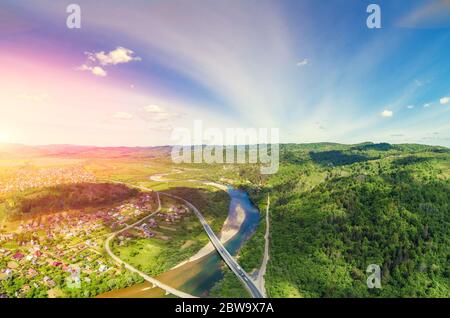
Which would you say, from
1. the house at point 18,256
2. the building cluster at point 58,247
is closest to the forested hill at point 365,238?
the building cluster at point 58,247

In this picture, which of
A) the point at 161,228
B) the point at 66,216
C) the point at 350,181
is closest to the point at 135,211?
the point at 161,228

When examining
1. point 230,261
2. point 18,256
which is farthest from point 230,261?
point 18,256

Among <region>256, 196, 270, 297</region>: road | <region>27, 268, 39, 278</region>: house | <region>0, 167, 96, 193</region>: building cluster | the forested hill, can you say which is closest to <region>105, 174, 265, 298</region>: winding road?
<region>256, 196, 270, 297</region>: road

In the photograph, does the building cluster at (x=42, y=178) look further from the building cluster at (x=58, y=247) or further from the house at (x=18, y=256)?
the house at (x=18, y=256)

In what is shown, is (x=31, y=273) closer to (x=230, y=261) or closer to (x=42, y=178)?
(x=230, y=261)

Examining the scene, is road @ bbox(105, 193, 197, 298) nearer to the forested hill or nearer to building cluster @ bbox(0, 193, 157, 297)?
building cluster @ bbox(0, 193, 157, 297)
